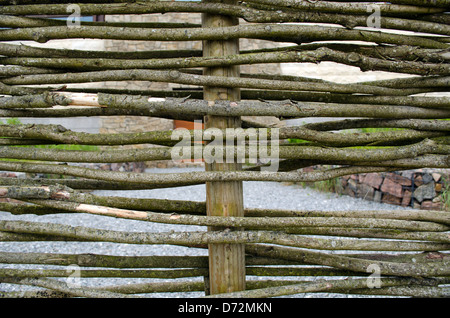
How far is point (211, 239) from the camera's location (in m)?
1.31

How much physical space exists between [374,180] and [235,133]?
10.5 ft

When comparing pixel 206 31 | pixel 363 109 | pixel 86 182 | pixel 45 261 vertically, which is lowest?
pixel 45 261

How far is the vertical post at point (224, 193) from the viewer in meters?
1.36

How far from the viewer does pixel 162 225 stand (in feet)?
11.5

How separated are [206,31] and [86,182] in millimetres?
832

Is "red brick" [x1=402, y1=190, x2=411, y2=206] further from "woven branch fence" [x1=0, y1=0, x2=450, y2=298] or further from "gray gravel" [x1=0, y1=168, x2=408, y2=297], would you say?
"woven branch fence" [x1=0, y1=0, x2=450, y2=298]

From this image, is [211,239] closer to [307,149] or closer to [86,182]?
[307,149]

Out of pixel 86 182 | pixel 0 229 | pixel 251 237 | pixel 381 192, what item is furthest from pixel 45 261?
pixel 381 192
